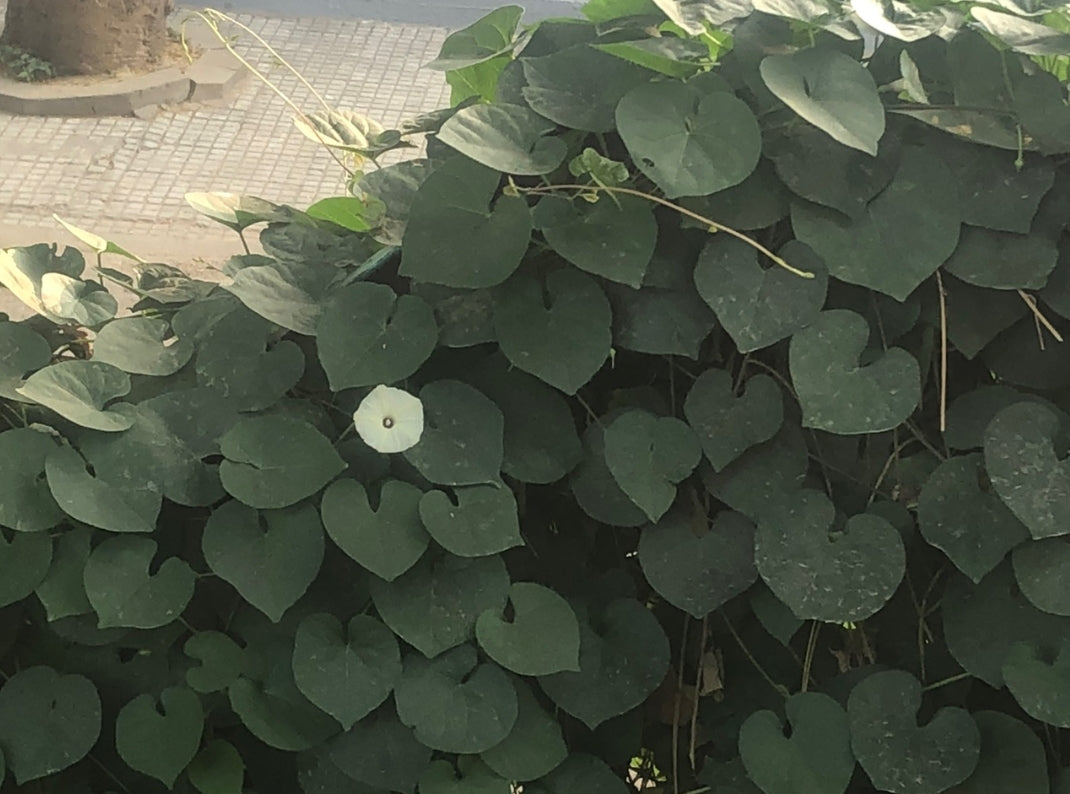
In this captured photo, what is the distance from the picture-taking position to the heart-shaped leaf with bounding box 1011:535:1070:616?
0.74 meters

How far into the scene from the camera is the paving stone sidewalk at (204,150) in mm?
2061

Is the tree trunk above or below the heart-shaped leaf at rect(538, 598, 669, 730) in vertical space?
below

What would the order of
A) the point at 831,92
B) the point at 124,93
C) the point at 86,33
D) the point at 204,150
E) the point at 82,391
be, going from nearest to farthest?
the point at 831,92
the point at 82,391
the point at 204,150
the point at 124,93
the point at 86,33

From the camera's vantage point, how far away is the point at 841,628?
0.92m

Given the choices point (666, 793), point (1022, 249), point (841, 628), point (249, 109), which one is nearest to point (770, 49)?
point (1022, 249)

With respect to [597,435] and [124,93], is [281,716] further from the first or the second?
[124,93]

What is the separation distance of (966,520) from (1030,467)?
0.06 m

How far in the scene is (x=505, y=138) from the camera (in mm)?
760

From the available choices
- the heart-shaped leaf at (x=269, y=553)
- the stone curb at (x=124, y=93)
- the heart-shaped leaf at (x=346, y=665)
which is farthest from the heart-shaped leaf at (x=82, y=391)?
the stone curb at (x=124, y=93)

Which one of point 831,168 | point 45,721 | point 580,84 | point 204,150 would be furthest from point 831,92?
point 204,150

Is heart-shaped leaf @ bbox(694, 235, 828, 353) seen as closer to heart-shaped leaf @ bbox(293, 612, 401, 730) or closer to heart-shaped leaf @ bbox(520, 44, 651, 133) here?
heart-shaped leaf @ bbox(520, 44, 651, 133)

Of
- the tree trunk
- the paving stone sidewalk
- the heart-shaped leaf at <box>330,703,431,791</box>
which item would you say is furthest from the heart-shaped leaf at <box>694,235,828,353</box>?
the tree trunk

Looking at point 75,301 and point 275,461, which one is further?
point 75,301

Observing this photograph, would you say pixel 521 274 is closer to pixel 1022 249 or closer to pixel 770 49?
pixel 770 49
